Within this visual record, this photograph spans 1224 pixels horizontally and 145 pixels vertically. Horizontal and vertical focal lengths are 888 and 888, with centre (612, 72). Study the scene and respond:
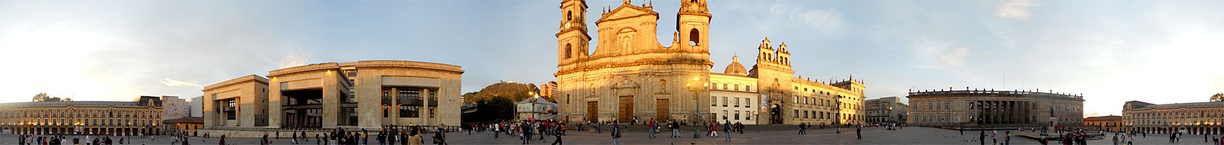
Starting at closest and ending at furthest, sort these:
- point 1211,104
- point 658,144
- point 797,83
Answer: point 658,144, point 797,83, point 1211,104

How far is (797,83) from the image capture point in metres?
86.5

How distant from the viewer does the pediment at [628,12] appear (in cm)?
7338

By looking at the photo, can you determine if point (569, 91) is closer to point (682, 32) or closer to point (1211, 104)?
point (682, 32)

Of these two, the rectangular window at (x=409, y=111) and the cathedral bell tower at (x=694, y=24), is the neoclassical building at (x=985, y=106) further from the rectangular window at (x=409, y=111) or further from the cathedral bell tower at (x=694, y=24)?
the rectangular window at (x=409, y=111)

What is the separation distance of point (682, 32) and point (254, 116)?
34160mm

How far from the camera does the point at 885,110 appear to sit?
154m

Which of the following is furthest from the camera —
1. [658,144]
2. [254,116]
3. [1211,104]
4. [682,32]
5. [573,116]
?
[1211,104]

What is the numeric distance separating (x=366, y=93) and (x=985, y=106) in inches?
3498

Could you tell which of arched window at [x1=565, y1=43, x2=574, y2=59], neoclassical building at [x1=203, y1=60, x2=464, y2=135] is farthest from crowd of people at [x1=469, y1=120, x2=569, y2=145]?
arched window at [x1=565, y1=43, x2=574, y2=59]

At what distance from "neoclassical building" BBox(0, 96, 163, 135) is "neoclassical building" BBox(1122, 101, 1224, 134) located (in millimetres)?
138880

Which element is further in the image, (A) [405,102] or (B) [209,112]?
(B) [209,112]

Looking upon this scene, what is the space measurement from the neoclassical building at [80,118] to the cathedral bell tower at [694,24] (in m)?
86.0

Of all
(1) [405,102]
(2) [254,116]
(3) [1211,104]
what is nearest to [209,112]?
(2) [254,116]

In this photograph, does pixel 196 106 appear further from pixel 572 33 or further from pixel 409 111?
pixel 409 111
